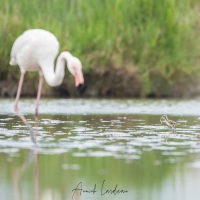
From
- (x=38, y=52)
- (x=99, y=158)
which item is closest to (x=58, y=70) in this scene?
(x=38, y=52)

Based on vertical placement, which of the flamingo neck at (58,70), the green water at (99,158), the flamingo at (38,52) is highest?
the flamingo at (38,52)

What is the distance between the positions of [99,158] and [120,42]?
11.1 m

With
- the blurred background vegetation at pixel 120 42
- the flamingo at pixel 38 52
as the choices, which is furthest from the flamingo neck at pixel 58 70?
the blurred background vegetation at pixel 120 42

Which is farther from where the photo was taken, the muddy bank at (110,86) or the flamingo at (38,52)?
the muddy bank at (110,86)

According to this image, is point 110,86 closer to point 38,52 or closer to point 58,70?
point 38,52

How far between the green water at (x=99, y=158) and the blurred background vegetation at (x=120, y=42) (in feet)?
18.3

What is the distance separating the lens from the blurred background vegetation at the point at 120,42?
19641 mm

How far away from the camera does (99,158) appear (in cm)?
894

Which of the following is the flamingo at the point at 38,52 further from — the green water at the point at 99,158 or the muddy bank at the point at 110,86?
the muddy bank at the point at 110,86

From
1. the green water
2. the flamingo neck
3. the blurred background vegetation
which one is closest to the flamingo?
the flamingo neck

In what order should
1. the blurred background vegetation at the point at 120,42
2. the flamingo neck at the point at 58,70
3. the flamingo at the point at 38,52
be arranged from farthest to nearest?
1. the blurred background vegetation at the point at 120,42
2. the flamingo at the point at 38,52
3. the flamingo neck at the point at 58,70

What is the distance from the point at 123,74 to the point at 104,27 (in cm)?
113

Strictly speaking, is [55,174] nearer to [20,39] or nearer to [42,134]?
[42,134]

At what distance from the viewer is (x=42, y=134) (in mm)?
11234
